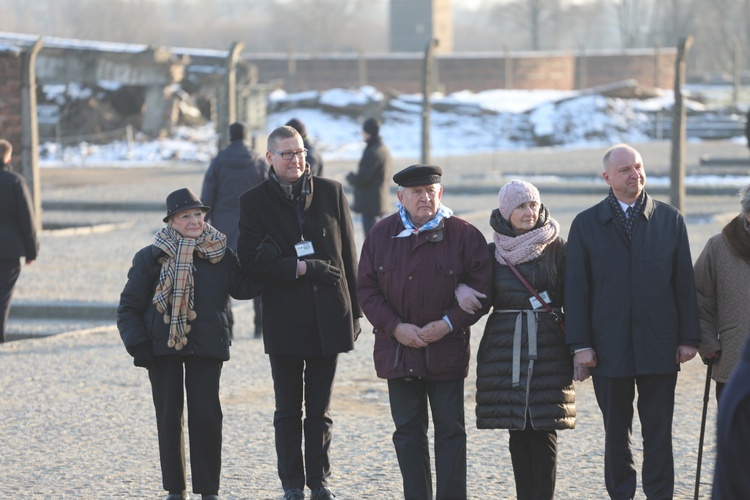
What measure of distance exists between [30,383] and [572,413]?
14.6 feet

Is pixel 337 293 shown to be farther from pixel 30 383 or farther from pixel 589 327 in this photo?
pixel 30 383

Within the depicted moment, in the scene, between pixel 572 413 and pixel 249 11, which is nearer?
pixel 572 413

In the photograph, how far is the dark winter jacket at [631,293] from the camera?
5.71 meters

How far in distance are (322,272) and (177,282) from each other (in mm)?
720

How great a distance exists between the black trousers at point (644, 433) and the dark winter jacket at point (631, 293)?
107 millimetres

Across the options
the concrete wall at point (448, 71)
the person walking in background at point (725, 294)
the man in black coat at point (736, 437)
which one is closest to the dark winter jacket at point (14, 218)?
the person walking in background at point (725, 294)

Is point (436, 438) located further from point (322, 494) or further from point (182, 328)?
point (182, 328)

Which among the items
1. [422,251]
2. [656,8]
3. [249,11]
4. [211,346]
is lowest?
[211,346]

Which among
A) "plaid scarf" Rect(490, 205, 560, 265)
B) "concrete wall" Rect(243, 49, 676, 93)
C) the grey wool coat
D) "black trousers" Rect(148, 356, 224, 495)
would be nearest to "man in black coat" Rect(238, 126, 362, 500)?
"black trousers" Rect(148, 356, 224, 495)

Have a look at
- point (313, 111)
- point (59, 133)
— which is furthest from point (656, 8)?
point (59, 133)

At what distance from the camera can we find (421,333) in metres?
5.77

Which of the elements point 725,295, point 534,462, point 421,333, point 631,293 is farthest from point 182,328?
point 725,295

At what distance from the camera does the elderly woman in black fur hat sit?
19.4ft

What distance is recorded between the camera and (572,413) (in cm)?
573
